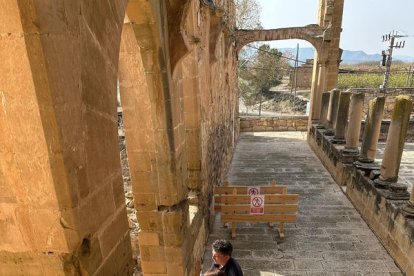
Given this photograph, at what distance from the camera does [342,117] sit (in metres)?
9.25

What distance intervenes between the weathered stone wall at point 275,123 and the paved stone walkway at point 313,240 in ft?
20.0

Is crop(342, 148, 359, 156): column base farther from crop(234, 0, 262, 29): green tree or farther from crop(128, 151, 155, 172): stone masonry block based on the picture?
crop(234, 0, 262, 29): green tree

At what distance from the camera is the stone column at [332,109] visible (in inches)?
403

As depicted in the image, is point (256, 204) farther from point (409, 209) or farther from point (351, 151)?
point (351, 151)

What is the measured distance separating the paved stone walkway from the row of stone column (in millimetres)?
1011

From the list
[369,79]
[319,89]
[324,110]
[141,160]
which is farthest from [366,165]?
[369,79]

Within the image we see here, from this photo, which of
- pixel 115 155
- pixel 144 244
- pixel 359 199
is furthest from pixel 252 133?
pixel 115 155

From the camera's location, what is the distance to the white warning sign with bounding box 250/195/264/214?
563 centimetres

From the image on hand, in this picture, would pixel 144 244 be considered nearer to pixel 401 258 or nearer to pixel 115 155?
pixel 115 155

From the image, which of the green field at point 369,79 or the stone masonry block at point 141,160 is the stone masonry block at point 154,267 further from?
the green field at point 369,79

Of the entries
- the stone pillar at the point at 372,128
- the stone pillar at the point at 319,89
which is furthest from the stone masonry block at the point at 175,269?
the stone pillar at the point at 319,89

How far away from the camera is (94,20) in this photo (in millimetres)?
1347

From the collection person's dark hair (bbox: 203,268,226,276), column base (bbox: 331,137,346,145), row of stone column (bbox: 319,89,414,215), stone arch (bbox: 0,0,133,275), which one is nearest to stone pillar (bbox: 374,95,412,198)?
row of stone column (bbox: 319,89,414,215)

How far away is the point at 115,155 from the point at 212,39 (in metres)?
4.71
